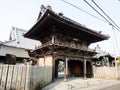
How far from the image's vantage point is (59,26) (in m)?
13.9

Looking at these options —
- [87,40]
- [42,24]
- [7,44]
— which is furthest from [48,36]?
[7,44]

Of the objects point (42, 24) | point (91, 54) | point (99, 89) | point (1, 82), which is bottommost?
point (99, 89)

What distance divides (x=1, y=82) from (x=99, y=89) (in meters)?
7.44

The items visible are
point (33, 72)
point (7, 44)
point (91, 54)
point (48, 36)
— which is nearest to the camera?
point (33, 72)

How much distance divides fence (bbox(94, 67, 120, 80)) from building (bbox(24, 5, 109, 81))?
109 cm

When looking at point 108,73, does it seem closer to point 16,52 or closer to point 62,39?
point 62,39

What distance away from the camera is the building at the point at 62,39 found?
13.0 meters

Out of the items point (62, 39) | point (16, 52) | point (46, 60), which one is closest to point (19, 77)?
point (46, 60)

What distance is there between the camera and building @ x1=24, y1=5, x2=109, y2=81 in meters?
13.0

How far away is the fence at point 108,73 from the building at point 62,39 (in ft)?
3.57

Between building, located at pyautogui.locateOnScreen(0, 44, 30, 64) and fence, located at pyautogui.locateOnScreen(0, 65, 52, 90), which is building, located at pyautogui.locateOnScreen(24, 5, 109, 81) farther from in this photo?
building, located at pyautogui.locateOnScreen(0, 44, 30, 64)

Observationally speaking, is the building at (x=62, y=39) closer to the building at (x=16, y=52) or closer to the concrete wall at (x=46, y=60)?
the concrete wall at (x=46, y=60)

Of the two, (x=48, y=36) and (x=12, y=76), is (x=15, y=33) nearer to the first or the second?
(x=48, y=36)

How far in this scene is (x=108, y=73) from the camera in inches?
718
